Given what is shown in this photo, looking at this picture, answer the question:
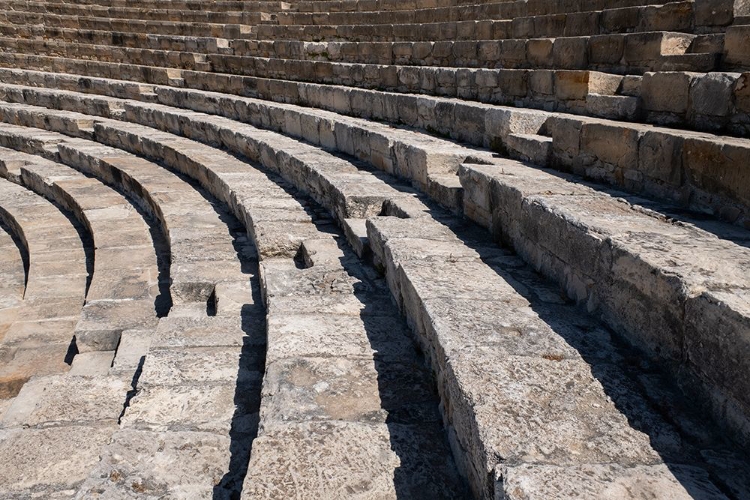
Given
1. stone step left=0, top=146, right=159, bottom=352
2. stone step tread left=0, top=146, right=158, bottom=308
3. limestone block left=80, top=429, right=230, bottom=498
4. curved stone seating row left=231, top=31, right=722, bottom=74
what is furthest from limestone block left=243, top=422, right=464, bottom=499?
curved stone seating row left=231, top=31, right=722, bottom=74

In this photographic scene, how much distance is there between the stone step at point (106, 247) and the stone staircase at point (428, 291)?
0.13 feet

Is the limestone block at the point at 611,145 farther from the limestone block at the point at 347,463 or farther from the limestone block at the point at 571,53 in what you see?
the limestone block at the point at 571,53

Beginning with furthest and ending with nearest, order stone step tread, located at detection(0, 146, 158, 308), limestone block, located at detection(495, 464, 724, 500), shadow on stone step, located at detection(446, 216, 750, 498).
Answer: stone step tread, located at detection(0, 146, 158, 308)
shadow on stone step, located at detection(446, 216, 750, 498)
limestone block, located at detection(495, 464, 724, 500)

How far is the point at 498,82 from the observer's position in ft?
23.6

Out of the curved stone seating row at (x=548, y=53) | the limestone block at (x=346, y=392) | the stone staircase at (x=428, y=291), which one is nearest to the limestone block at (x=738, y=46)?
the stone staircase at (x=428, y=291)

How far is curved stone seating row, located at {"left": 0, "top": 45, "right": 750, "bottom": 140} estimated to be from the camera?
4105mm

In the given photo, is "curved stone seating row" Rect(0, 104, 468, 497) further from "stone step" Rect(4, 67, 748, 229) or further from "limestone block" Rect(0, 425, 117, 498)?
"stone step" Rect(4, 67, 748, 229)

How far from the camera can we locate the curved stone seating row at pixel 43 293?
186 inches

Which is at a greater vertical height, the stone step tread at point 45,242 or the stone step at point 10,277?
the stone step tread at point 45,242

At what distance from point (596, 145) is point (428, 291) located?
2013mm

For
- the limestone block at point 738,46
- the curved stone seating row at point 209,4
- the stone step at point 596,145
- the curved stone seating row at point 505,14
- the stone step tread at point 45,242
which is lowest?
the stone step tread at point 45,242

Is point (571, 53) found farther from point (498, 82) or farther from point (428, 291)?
point (428, 291)

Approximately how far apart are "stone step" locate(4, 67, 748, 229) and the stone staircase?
0.02 m

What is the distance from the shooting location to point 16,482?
2906mm
